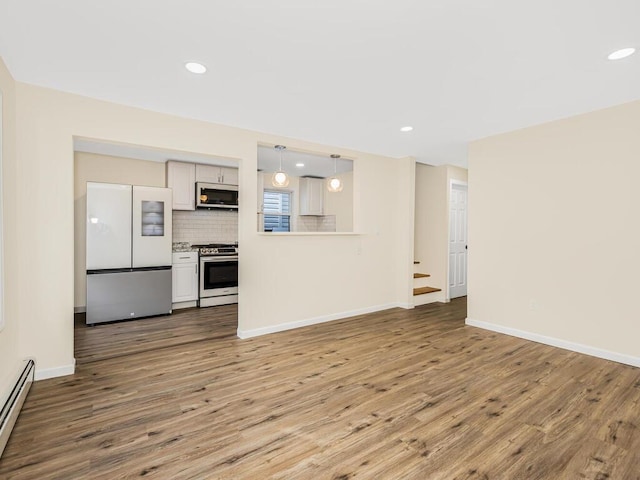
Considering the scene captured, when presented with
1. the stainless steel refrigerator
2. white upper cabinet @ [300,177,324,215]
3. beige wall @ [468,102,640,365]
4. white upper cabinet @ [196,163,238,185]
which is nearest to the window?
white upper cabinet @ [300,177,324,215]

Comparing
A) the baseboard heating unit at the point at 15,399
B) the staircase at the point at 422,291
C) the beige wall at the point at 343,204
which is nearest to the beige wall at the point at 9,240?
the baseboard heating unit at the point at 15,399

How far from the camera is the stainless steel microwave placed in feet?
18.7

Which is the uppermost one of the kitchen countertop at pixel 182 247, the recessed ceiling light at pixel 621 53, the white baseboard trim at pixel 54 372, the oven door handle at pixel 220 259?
the recessed ceiling light at pixel 621 53

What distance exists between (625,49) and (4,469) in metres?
4.63

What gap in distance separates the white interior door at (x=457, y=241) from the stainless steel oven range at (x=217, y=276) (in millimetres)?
4042

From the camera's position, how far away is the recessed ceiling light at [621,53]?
2291 mm

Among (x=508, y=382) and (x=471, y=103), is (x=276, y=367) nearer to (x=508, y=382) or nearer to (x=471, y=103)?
(x=508, y=382)

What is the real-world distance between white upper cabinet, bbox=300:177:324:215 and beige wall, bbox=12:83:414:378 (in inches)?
92.0

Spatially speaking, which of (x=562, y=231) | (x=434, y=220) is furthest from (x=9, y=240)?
(x=434, y=220)

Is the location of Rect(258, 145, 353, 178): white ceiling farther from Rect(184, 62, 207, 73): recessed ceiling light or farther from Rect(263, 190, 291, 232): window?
Rect(184, 62, 207, 73): recessed ceiling light

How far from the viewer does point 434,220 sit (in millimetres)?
6281

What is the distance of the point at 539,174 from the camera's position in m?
3.88

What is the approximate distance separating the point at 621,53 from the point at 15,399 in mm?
4820

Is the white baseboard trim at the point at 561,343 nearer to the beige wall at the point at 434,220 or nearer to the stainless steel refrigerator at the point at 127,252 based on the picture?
the beige wall at the point at 434,220
